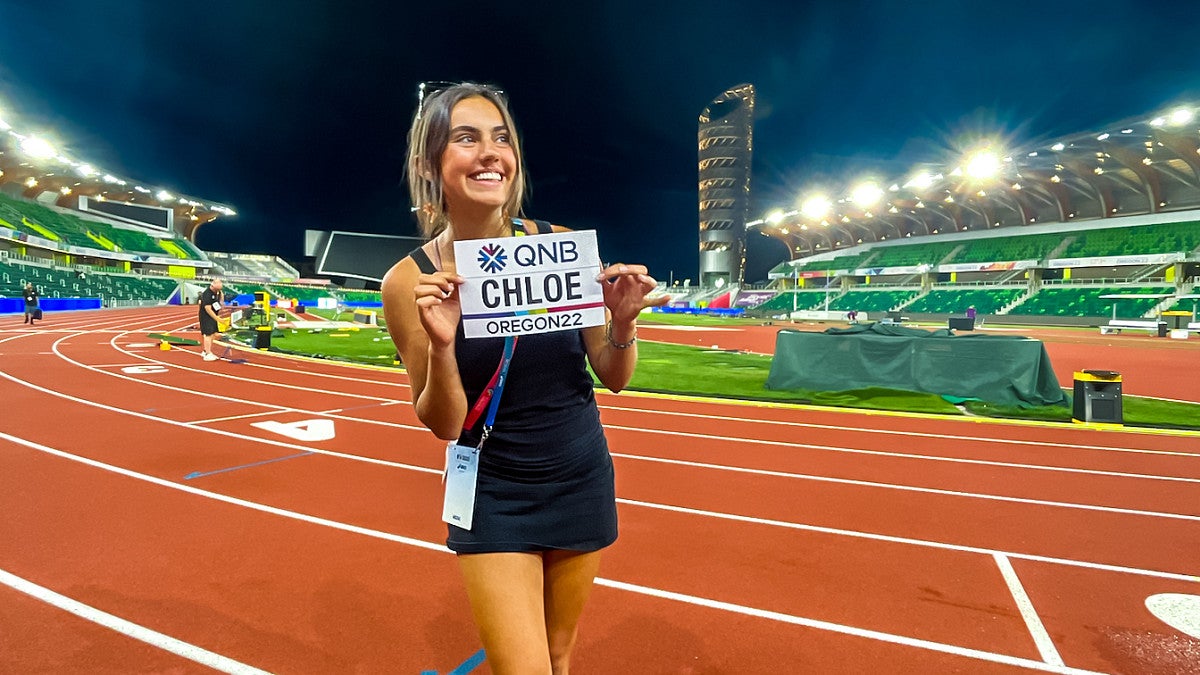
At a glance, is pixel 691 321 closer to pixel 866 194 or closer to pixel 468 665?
pixel 866 194

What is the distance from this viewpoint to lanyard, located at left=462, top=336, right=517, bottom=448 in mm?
1545

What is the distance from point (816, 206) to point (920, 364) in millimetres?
52334

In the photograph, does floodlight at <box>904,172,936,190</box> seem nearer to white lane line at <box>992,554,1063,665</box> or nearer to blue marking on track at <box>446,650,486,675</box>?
white lane line at <box>992,554,1063,665</box>

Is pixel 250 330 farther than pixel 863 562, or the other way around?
pixel 250 330

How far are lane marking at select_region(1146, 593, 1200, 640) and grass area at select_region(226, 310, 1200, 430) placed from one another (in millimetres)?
5880

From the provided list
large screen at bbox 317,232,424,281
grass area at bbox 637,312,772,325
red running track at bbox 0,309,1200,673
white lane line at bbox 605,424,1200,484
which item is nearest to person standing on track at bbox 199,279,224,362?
red running track at bbox 0,309,1200,673

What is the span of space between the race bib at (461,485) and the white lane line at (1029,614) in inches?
119

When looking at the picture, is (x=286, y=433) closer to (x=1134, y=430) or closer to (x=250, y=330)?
(x=1134, y=430)

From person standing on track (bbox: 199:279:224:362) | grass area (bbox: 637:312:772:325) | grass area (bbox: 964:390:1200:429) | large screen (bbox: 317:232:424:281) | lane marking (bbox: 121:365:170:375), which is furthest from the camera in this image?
large screen (bbox: 317:232:424:281)

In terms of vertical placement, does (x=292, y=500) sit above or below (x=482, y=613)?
below

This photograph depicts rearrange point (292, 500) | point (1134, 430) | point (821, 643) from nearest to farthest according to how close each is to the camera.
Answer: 1. point (821, 643)
2. point (292, 500)
3. point (1134, 430)

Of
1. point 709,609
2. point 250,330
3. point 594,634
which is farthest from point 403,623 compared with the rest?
point 250,330

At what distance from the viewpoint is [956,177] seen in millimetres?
43969

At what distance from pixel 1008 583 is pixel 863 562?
812 mm
